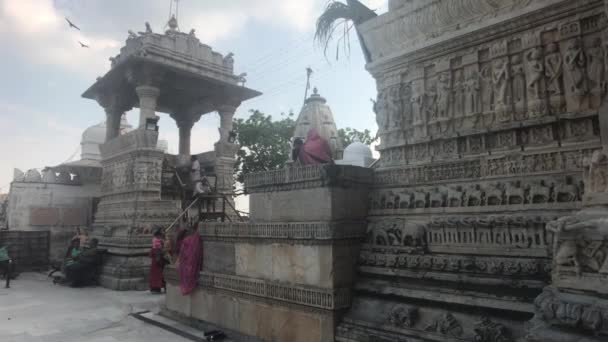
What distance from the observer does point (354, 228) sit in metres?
5.05

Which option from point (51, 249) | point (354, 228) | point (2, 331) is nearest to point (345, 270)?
point (354, 228)

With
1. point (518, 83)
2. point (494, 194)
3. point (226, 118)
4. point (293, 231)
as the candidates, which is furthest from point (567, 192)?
point (226, 118)

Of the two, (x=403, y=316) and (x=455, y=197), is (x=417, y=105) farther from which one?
(x=403, y=316)

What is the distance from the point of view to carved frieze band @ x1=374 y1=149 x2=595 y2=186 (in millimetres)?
4137

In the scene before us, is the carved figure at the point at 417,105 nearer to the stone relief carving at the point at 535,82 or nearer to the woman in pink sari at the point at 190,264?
the stone relief carving at the point at 535,82

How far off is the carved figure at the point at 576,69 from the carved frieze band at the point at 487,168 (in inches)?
25.9

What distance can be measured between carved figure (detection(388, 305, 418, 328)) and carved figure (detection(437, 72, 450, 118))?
2.49m

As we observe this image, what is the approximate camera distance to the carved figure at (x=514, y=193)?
420cm

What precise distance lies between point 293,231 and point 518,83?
3184mm

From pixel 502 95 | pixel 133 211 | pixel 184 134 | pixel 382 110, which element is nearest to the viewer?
pixel 502 95

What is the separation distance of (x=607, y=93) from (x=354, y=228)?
301cm

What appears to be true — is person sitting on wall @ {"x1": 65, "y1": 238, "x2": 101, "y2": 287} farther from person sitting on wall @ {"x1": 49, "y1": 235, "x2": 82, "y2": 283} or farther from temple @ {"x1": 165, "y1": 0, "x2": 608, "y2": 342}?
temple @ {"x1": 165, "y1": 0, "x2": 608, "y2": 342}

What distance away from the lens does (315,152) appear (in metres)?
5.62

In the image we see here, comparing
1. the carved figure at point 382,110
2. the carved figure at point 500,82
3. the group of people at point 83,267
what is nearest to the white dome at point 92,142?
the group of people at point 83,267
